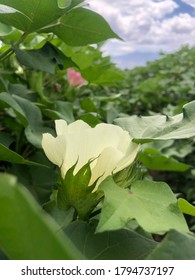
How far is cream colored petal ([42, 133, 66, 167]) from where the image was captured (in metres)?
0.44

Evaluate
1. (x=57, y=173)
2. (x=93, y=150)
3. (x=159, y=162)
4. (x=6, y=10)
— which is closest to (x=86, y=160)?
(x=93, y=150)

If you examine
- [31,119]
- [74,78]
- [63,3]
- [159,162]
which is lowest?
[159,162]

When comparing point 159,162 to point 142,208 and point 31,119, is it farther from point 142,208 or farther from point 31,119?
point 142,208

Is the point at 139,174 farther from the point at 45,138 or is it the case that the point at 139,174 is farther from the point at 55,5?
the point at 55,5

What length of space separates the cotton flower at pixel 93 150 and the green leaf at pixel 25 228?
178 mm

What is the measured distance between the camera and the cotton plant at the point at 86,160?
1.44 ft

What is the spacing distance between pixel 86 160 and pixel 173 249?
139 millimetres

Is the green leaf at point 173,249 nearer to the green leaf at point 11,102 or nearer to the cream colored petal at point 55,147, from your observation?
the cream colored petal at point 55,147

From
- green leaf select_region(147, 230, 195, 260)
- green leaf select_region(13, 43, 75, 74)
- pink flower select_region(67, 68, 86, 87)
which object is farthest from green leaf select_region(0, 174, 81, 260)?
pink flower select_region(67, 68, 86, 87)

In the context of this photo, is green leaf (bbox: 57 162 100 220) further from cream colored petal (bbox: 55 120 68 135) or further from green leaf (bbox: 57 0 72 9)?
green leaf (bbox: 57 0 72 9)

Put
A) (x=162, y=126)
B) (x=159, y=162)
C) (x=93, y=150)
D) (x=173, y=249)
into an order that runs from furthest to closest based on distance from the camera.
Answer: (x=159, y=162), (x=162, y=126), (x=93, y=150), (x=173, y=249)

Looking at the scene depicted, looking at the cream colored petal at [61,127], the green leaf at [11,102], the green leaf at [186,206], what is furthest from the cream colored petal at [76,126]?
the green leaf at [11,102]

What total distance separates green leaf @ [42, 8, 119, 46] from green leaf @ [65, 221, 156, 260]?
0.37 metres

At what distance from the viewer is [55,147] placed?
451mm
